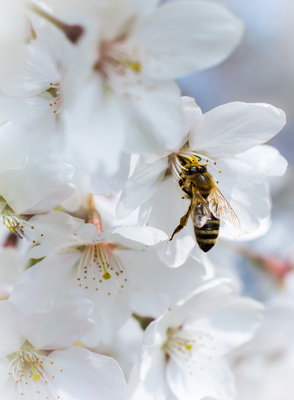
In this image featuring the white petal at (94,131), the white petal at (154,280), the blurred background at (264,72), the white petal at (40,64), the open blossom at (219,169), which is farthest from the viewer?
the blurred background at (264,72)

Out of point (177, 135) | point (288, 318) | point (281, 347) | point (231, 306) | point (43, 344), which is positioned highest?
point (177, 135)

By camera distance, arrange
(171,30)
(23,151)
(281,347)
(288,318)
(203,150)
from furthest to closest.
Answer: (281,347) < (288,318) < (203,150) < (23,151) < (171,30)

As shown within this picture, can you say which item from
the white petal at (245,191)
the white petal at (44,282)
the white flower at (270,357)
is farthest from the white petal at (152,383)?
the white flower at (270,357)

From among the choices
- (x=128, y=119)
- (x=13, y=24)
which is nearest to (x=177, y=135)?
(x=128, y=119)

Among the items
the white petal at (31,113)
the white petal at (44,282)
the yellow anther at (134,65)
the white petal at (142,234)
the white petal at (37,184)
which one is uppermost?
the yellow anther at (134,65)

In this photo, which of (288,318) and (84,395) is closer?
(84,395)

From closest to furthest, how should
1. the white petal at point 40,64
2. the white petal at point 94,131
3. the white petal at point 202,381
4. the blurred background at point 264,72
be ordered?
1. the white petal at point 94,131
2. the white petal at point 40,64
3. the white petal at point 202,381
4. the blurred background at point 264,72

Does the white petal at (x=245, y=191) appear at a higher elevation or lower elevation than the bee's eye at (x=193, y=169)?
lower

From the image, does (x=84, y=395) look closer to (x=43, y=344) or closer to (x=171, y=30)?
(x=43, y=344)

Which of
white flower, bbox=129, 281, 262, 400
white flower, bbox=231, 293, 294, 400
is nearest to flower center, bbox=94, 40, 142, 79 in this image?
white flower, bbox=129, 281, 262, 400

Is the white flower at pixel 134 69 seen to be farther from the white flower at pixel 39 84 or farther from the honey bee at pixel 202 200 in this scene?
the honey bee at pixel 202 200
